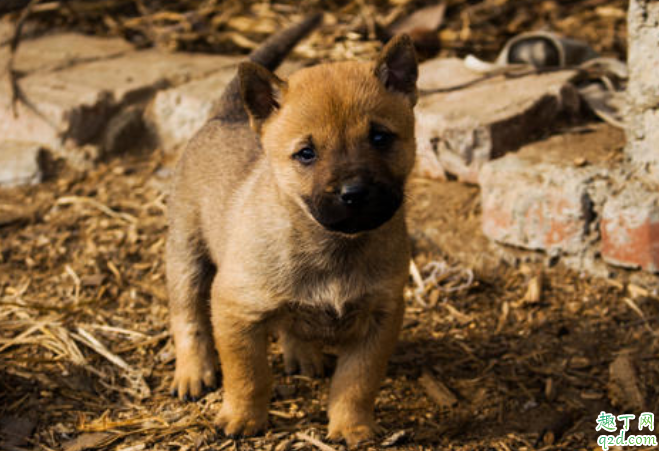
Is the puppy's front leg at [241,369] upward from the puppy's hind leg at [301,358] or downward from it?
upward

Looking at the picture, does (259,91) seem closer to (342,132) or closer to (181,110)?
(342,132)

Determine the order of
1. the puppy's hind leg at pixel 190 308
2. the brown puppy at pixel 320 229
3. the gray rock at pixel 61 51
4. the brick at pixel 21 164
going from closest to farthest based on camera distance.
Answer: the brown puppy at pixel 320 229
the puppy's hind leg at pixel 190 308
the brick at pixel 21 164
the gray rock at pixel 61 51

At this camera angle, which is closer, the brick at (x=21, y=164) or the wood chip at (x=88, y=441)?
the wood chip at (x=88, y=441)

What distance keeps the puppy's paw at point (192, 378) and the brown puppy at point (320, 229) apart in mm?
358

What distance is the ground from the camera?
12.4 feet

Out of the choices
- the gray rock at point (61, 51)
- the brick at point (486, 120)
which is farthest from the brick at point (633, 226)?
the gray rock at point (61, 51)

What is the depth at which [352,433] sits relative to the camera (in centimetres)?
359

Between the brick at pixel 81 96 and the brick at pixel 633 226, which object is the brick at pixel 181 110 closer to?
the brick at pixel 81 96

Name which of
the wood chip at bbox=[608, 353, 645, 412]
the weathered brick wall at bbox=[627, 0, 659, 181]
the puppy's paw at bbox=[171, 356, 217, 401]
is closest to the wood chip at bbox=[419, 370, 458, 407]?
the wood chip at bbox=[608, 353, 645, 412]

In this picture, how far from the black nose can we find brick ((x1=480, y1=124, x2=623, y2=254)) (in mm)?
2148

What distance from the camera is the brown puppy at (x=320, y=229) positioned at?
3.07m

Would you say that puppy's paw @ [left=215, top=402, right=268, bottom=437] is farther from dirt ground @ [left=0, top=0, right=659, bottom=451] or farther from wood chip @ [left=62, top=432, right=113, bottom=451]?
wood chip @ [left=62, top=432, right=113, bottom=451]

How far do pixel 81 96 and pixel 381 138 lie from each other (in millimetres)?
3827

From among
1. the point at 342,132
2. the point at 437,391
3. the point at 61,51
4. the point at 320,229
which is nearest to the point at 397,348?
the point at 437,391
